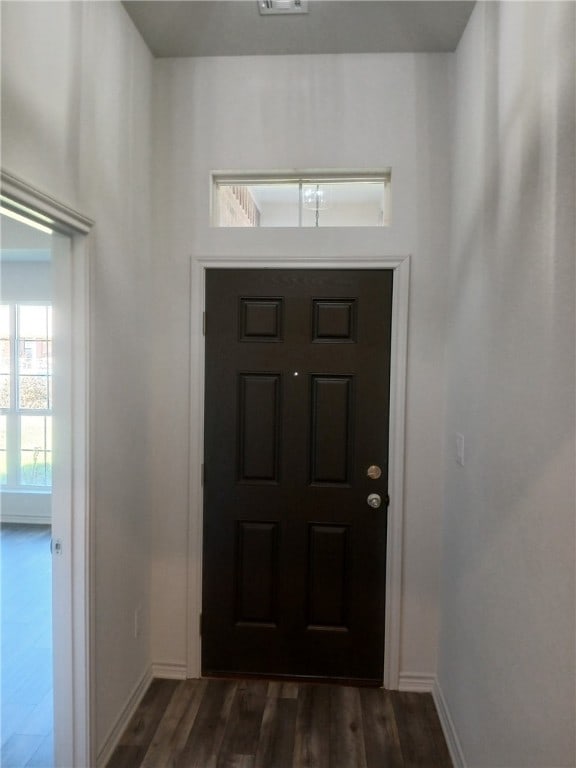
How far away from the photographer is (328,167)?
2332 millimetres

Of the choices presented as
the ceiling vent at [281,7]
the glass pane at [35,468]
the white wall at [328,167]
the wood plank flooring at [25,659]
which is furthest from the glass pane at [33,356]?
the ceiling vent at [281,7]

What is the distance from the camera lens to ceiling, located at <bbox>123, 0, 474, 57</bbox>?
199 centimetres

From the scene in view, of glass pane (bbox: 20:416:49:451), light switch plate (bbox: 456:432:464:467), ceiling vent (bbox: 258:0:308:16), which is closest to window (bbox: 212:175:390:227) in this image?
ceiling vent (bbox: 258:0:308:16)

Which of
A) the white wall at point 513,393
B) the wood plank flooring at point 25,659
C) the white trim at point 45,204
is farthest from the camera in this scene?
the wood plank flooring at point 25,659

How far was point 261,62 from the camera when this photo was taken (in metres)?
2.33

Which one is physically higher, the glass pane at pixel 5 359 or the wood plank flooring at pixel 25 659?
the glass pane at pixel 5 359

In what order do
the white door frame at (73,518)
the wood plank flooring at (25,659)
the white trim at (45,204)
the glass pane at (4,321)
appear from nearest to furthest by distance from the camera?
the white trim at (45,204), the white door frame at (73,518), the wood plank flooring at (25,659), the glass pane at (4,321)

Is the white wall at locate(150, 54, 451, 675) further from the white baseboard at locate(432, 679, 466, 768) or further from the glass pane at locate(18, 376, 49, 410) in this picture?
the glass pane at locate(18, 376, 49, 410)

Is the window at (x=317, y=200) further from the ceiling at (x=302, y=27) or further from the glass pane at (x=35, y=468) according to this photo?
the glass pane at (x=35, y=468)

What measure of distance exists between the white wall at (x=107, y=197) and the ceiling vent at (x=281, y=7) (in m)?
0.57

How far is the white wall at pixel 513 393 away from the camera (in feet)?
3.84

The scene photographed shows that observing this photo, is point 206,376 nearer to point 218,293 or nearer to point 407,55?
point 218,293

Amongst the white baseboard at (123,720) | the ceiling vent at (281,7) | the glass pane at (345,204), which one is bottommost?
the white baseboard at (123,720)

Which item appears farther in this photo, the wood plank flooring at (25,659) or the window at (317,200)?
the window at (317,200)
